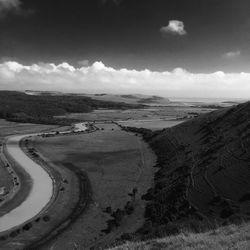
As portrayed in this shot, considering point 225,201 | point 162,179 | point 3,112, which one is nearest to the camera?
point 225,201

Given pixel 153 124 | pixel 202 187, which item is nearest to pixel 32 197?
pixel 202 187

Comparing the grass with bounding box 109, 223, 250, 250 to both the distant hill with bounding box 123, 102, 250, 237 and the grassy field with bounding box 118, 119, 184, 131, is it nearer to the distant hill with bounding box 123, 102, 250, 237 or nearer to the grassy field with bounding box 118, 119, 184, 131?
the distant hill with bounding box 123, 102, 250, 237

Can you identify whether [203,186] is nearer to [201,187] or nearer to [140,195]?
[201,187]

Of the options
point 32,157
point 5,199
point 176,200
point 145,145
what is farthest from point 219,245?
point 145,145

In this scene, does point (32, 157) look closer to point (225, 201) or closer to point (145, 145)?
point (145, 145)

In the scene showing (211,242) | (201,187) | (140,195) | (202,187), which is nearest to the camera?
(211,242)

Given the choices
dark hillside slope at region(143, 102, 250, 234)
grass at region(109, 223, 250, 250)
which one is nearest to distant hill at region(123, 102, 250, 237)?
dark hillside slope at region(143, 102, 250, 234)
